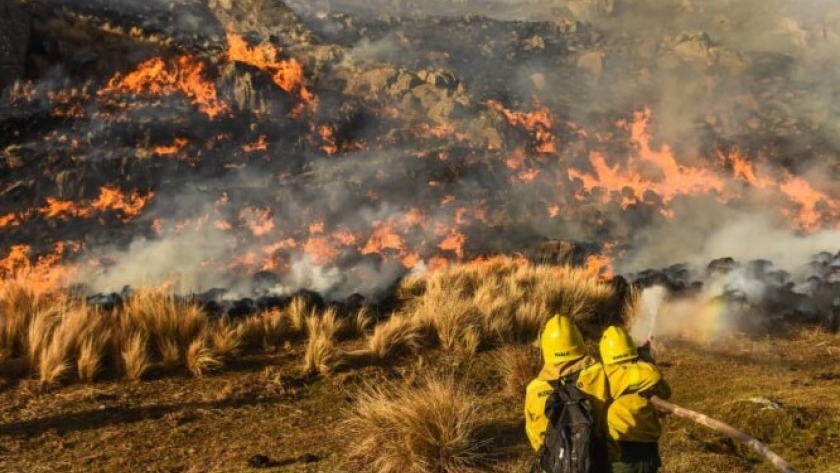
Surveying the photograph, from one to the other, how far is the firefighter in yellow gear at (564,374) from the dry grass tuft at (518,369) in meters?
4.40

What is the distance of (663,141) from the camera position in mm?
20734

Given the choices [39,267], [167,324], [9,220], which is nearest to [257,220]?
[39,267]

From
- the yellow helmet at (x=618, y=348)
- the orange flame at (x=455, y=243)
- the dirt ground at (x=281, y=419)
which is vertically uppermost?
the yellow helmet at (x=618, y=348)

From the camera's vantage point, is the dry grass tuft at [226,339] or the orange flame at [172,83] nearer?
the dry grass tuft at [226,339]

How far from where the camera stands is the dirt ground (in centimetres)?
609

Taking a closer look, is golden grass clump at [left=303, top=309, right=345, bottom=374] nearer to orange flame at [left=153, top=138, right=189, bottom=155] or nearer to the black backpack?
the black backpack

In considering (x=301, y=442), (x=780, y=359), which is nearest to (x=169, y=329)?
(x=301, y=442)

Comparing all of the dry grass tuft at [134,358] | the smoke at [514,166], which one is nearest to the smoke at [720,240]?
the smoke at [514,166]

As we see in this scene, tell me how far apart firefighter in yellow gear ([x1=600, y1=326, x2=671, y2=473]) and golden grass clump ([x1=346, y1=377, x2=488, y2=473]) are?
2.29 metres

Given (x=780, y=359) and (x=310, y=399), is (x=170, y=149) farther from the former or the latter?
(x=780, y=359)

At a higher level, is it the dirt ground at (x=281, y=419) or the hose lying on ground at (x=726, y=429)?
the hose lying on ground at (x=726, y=429)

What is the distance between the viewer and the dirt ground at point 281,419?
20.0ft

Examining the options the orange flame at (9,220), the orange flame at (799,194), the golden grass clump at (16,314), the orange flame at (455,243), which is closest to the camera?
the golden grass clump at (16,314)

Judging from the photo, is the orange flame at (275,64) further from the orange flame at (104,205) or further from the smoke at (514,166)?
the orange flame at (104,205)
